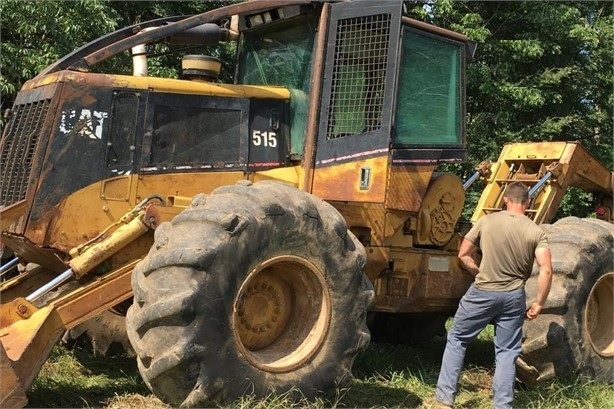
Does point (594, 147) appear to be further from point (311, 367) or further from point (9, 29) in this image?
point (311, 367)

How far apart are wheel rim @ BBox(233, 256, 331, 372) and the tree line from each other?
9.77 meters

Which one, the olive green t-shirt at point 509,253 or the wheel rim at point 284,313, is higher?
the olive green t-shirt at point 509,253

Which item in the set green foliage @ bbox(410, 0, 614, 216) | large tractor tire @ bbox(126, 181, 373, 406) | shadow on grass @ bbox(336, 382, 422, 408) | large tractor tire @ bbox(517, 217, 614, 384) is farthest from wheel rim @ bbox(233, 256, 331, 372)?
green foliage @ bbox(410, 0, 614, 216)

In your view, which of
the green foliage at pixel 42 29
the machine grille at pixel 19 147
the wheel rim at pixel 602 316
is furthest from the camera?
the green foliage at pixel 42 29

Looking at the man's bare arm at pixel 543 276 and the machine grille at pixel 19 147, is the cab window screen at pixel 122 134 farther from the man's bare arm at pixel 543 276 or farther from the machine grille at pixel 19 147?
the man's bare arm at pixel 543 276

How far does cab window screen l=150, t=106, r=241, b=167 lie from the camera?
6289 mm

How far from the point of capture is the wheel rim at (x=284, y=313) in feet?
18.4

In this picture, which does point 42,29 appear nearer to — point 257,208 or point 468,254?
point 257,208

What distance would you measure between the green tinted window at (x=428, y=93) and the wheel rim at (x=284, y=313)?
5.09 ft


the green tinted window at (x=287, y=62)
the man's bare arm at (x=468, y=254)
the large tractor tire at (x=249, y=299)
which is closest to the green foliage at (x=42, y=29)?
the green tinted window at (x=287, y=62)

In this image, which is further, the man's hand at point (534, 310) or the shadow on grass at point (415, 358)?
the shadow on grass at point (415, 358)

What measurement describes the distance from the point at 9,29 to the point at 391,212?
8.18 metres

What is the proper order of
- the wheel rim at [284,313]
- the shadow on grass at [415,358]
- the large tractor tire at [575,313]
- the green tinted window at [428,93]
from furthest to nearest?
1. the shadow on grass at [415,358]
2. the large tractor tire at [575,313]
3. the green tinted window at [428,93]
4. the wheel rim at [284,313]

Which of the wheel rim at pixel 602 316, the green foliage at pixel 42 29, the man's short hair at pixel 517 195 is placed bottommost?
the wheel rim at pixel 602 316
